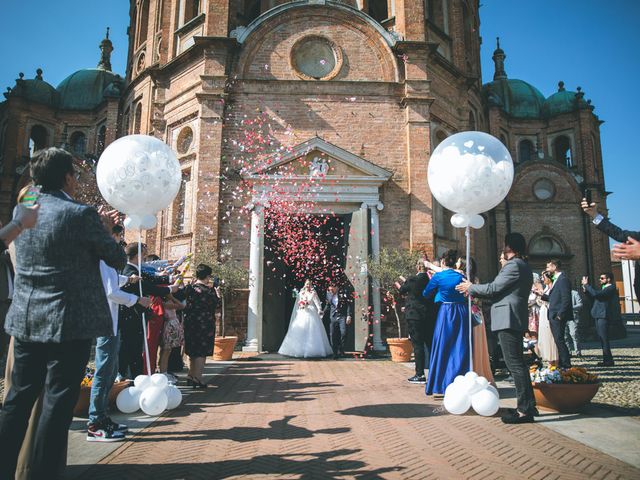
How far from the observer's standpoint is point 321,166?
1352cm

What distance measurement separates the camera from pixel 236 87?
14211 millimetres

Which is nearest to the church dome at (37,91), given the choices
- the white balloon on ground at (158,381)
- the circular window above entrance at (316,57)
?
the circular window above entrance at (316,57)

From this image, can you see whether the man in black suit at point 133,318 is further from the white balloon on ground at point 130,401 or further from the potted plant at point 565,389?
the potted plant at point 565,389

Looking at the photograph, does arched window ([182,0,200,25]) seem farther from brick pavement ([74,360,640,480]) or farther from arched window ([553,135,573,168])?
arched window ([553,135,573,168])

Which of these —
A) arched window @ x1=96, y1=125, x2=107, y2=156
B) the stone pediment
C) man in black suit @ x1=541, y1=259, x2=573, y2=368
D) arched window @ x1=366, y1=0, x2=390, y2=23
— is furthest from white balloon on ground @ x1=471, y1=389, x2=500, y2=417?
arched window @ x1=96, y1=125, x2=107, y2=156

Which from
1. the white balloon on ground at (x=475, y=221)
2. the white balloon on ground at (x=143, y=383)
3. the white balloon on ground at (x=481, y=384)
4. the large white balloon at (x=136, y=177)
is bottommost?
the white balloon on ground at (x=481, y=384)

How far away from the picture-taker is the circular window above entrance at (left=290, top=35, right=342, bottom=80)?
14.6m

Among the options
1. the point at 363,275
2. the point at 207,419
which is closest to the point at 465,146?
the point at 207,419

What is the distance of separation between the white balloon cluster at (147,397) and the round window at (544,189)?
903 inches

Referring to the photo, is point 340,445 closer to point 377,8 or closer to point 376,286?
point 376,286

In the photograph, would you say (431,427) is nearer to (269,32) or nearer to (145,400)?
(145,400)

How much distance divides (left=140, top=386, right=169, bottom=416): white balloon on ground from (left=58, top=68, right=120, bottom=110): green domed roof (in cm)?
2510

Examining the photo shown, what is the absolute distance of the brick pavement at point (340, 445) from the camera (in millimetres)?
3459

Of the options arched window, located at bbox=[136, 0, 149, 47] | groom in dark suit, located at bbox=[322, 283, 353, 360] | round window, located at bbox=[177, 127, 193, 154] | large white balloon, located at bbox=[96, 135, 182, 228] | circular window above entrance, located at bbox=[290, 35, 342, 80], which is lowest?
groom in dark suit, located at bbox=[322, 283, 353, 360]
